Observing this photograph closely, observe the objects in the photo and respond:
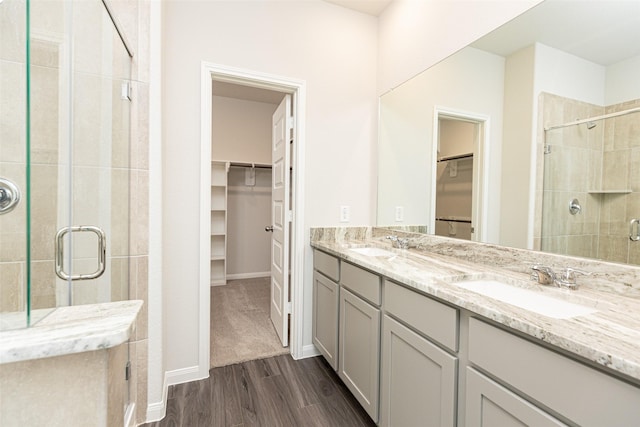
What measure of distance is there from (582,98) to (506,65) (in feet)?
1.44

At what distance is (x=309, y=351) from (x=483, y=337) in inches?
67.1

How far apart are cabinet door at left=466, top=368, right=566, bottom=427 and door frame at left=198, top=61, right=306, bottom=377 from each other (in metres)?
1.51

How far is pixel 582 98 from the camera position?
123 cm

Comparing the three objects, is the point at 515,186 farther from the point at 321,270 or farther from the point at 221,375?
the point at 221,375

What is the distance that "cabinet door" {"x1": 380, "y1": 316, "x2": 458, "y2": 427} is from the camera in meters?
1.06

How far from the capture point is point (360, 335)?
1.64 metres

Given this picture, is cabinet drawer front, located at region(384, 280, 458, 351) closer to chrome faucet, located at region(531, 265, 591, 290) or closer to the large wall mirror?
chrome faucet, located at region(531, 265, 591, 290)

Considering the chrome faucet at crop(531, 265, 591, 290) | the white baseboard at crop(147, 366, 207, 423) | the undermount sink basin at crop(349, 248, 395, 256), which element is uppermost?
the chrome faucet at crop(531, 265, 591, 290)

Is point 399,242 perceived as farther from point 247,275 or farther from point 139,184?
point 247,275

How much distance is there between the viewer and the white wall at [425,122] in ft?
5.26

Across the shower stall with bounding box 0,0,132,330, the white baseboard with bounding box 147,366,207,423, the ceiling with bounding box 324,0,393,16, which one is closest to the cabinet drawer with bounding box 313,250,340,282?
the white baseboard with bounding box 147,366,207,423

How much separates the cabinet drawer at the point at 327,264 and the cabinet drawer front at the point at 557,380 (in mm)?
1067

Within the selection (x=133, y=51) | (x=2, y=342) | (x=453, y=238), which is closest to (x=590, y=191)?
(x=453, y=238)

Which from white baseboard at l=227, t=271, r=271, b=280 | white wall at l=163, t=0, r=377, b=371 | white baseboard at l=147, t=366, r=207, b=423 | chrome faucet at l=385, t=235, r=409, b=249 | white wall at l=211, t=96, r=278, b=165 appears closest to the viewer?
white baseboard at l=147, t=366, r=207, b=423
